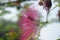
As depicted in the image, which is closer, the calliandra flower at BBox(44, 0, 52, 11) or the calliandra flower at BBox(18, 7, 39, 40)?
the calliandra flower at BBox(18, 7, 39, 40)

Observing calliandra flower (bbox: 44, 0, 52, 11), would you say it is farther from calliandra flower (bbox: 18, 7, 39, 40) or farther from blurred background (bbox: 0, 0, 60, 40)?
calliandra flower (bbox: 18, 7, 39, 40)

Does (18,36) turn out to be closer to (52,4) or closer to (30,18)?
(30,18)

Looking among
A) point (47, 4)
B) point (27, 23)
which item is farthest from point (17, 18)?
point (47, 4)

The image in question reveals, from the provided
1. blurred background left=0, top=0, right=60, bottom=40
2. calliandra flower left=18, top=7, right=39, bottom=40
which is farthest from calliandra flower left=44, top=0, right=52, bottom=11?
calliandra flower left=18, top=7, right=39, bottom=40

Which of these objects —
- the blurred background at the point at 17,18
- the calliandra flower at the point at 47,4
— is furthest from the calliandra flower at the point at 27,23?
the calliandra flower at the point at 47,4

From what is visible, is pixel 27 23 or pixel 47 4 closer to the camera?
pixel 27 23

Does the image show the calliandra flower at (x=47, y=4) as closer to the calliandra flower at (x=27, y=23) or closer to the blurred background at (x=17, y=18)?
the blurred background at (x=17, y=18)

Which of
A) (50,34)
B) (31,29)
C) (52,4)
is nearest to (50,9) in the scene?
(52,4)

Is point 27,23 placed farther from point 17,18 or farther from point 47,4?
point 47,4
